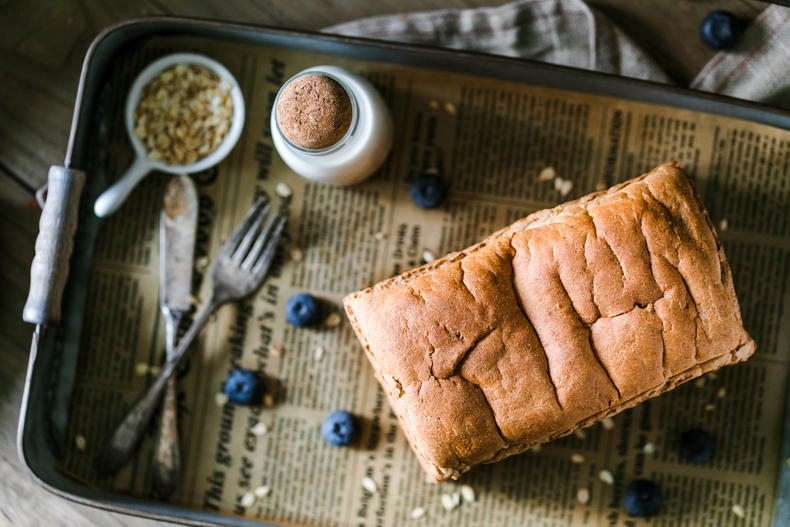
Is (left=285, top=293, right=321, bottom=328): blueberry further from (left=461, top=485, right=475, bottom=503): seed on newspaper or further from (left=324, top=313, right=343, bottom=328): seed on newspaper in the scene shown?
(left=461, top=485, right=475, bottom=503): seed on newspaper

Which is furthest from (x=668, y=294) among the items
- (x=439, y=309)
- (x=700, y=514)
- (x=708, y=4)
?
(x=708, y=4)

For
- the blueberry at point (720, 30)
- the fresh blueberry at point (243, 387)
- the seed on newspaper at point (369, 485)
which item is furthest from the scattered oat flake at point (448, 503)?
the blueberry at point (720, 30)

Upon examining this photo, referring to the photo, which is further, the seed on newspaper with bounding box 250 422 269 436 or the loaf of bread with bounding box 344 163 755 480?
the seed on newspaper with bounding box 250 422 269 436

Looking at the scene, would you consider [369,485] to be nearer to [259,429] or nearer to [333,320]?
[259,429]

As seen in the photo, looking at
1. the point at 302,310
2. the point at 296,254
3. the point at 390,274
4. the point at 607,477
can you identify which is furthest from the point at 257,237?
the point at 607,477

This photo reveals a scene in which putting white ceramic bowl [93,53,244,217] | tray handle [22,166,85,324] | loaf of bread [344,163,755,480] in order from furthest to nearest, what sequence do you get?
1. white ceramic bowl [93,53,244,217]
2. tray handle [22,166,85,324]
3. loaf of bread [344,163,755,480]

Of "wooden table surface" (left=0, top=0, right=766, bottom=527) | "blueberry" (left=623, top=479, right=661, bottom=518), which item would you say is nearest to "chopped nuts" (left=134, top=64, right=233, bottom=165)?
"wooden table surface" (left=0, top=0, right=766, bottom=527)

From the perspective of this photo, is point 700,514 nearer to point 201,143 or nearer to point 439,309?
point 439,309
